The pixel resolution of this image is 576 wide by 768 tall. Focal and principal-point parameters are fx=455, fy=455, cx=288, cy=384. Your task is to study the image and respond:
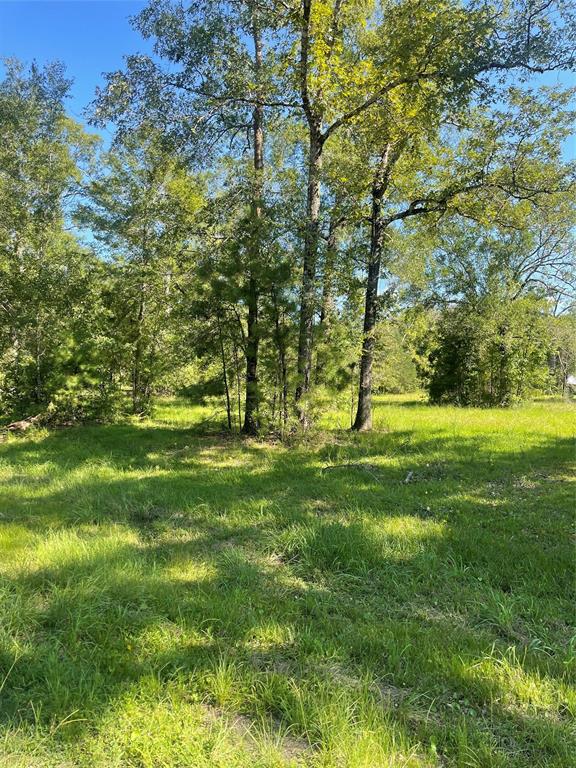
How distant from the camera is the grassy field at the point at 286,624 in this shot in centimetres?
188

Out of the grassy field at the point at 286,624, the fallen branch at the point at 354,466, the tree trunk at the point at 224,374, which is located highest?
Result: the tree trunk at the point at 224,374

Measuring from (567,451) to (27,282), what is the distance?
11297mm

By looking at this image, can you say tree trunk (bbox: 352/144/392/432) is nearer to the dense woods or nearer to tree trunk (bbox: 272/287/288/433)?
the dense woods

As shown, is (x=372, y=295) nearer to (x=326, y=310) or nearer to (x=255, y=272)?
(x=326, y=310)

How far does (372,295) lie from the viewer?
392 inches

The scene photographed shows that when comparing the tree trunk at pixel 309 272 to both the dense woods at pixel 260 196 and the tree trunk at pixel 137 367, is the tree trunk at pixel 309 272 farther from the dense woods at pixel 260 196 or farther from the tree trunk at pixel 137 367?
the tree trunk at pixel 137 367

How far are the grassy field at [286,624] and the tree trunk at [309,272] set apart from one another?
10.2 ft

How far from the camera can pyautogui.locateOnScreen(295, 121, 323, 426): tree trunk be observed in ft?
26.9

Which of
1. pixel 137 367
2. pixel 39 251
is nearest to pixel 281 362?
pixel 137 367

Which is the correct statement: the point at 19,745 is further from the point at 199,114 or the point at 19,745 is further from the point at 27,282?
the point at 27,282

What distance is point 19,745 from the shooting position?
5.95ft

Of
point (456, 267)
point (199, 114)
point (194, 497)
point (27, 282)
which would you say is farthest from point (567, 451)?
point (456, 267)

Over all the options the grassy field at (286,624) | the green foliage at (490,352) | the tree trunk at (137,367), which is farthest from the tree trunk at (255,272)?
the green foliage at (490,352)

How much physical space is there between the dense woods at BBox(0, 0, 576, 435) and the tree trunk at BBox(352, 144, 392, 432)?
0.05 meters
